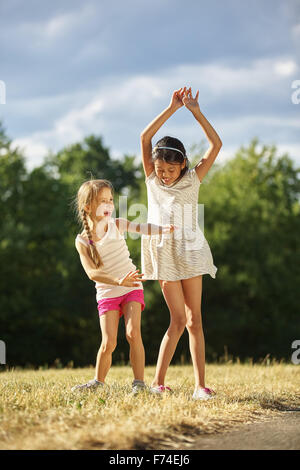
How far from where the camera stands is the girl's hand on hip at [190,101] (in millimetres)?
4781

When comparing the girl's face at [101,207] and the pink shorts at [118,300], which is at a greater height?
the girl's face at [101,207]

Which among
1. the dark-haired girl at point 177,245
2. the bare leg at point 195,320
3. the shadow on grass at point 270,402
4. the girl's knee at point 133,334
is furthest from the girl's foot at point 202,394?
the girl's knee at point 133,334

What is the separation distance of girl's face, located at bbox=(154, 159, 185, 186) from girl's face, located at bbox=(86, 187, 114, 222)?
1.56 feet

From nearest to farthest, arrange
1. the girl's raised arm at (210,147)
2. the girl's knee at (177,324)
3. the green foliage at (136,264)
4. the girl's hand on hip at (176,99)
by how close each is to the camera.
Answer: the girl's knee at (177,324) → the girl's raised arm at (210,147) → the girl's hand on hip at (176,99) → the green foliage at (136,264)

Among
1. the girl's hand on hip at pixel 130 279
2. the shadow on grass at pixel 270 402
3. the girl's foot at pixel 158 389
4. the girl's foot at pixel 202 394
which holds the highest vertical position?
the girl's hand on hip at pixel 130 279

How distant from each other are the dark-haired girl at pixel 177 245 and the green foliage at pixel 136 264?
753 inches

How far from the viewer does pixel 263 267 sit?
86.3 ft

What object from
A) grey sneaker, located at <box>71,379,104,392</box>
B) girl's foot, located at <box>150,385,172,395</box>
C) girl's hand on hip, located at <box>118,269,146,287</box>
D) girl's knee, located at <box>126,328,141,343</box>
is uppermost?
girl's hand on hip, located at <box>118,269,146,287</box>

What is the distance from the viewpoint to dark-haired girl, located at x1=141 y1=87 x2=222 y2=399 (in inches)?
179

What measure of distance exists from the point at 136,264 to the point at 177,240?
63.0ft

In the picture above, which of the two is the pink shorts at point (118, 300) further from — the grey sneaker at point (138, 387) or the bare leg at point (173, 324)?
the grey sneaker at point (138, 387)

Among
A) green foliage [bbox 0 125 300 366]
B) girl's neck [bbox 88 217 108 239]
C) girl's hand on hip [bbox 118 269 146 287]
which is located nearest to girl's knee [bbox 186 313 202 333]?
girl's hand on hip [bbox 118 269 146 287]

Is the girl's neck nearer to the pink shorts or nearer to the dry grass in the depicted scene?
the pink shorts
